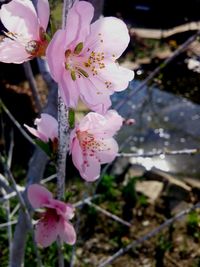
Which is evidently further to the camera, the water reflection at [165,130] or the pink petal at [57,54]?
the water reflection at [165,130]

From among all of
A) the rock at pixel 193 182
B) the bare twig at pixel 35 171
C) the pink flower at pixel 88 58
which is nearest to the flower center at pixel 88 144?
the pink flower at pixel 88 58

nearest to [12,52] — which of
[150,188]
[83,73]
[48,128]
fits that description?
[83,73]

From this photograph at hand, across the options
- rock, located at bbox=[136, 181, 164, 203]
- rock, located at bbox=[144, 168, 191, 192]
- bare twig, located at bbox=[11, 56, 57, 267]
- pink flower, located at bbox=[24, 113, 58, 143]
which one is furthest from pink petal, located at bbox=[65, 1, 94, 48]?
rock, located at bbox=[144, 168, 191, 192]

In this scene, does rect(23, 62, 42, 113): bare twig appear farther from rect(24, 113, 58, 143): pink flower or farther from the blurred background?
rect(24, 113, 58, 143): pink flower

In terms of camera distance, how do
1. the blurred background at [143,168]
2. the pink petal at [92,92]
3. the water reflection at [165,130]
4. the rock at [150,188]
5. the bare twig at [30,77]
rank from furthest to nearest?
the water reflection at [165,130], the rock at [150,188], the blurred background at [143,168], the bare twig at [30,77], the pink petal at [92,92]

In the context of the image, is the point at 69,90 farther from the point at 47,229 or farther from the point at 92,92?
the point at 47,229

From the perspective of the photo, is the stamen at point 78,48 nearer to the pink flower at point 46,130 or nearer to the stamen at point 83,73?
the stamen at point 83,73

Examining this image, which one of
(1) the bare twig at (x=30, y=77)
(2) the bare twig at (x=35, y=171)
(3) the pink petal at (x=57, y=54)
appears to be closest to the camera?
(3) the pink petal at (x=57, y=54)

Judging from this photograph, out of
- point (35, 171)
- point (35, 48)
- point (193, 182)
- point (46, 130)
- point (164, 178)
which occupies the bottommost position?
point (193, 182)
